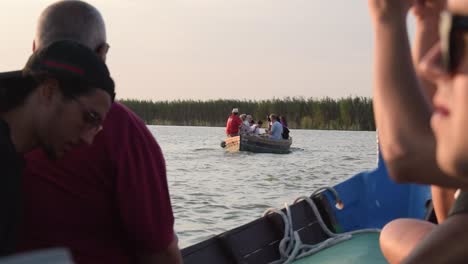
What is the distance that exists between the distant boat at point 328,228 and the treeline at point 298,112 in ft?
87.1

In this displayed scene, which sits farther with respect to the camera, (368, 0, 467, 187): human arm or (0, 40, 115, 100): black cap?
(0, 40, 115, 100): black cap

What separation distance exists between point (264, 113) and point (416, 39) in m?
33.5

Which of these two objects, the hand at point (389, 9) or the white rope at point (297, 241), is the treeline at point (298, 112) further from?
the hand at point (389, 9)

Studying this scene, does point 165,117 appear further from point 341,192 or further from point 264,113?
point 341,192

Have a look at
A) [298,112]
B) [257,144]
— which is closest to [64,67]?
[257,144]

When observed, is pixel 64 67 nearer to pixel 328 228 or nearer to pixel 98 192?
pixel 98 192

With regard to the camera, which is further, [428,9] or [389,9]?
[428,9]

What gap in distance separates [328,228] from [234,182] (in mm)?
11152

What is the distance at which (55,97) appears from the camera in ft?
6.12

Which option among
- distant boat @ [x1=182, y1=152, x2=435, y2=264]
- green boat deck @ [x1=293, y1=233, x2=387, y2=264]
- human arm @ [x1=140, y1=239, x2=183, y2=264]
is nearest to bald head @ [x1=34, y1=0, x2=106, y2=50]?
human arm @ [x1=140, y1=239, x2=183, y2=264]

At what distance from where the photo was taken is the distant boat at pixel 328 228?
369cm

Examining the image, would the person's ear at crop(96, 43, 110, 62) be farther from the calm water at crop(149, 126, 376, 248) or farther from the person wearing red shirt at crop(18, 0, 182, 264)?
the calm water at crop(149, 126, 376, 248)

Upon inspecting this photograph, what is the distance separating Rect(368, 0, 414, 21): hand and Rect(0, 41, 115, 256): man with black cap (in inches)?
35.4

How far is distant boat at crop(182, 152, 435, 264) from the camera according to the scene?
3693mm
